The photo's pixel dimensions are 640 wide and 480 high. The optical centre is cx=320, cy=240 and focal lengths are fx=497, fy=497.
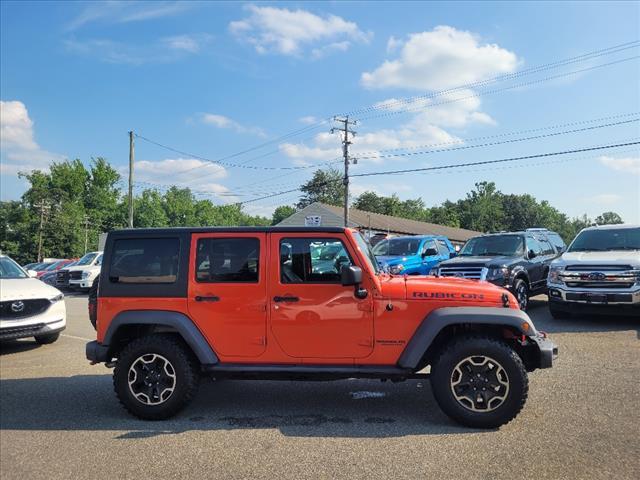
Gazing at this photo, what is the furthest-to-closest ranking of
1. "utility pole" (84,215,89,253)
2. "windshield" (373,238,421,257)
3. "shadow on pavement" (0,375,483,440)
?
"utility pole" (84,215,89,253) → "windshield" (373,238,421,257) → "shadow on pavement" (0,375,483,440)

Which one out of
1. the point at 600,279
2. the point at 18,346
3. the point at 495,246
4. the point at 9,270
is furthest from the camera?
the point at 495,246

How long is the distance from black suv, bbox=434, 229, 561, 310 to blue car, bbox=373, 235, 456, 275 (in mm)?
1769

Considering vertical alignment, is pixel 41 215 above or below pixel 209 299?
above

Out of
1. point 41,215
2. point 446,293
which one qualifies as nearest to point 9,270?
point 446,293

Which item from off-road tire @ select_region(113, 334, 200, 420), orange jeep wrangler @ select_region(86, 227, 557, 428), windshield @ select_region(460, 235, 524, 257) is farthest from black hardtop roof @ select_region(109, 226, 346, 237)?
windshield @ select_region(460, 235, 524, 257)

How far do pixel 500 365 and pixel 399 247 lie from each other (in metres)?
10.7

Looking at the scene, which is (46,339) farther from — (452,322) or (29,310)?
(452,322)

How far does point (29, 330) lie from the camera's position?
7.95m

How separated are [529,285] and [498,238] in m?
1.54

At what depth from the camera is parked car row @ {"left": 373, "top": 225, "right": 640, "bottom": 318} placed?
9.34 m

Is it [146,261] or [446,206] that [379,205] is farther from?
[146,261]

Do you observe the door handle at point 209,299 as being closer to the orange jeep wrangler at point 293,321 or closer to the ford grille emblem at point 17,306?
the orange jeep wrangler at point 293,321

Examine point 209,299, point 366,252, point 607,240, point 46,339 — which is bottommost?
point 46,339

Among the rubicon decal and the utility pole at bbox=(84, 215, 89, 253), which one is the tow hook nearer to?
the rubicon decal
